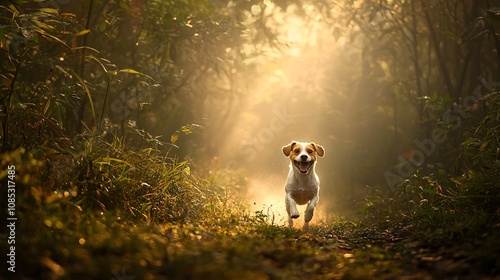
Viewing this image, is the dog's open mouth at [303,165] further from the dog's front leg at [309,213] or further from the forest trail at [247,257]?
the forest trail at [247,257]

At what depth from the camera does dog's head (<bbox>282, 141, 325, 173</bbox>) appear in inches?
315

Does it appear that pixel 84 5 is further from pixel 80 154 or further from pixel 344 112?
pixel 344 112

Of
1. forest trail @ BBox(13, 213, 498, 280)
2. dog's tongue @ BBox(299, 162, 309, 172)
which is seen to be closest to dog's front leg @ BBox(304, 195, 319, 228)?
dog's tongue @ BBox(299, 162, 309, 172)

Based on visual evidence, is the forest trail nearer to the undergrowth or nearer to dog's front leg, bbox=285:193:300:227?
the undergrowth

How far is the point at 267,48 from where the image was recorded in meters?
16.0

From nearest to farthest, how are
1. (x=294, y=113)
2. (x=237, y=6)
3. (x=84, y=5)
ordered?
(x=84, y=5), (x=237, y=6), (x=294, y=113)

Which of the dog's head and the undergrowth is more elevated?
the dog's head

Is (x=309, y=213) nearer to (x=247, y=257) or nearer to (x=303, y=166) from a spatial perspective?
(x=303, y=166)

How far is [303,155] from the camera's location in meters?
8.02

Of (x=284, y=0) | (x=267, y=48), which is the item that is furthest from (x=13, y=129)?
(x=267, y=48)

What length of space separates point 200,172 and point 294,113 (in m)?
7.84

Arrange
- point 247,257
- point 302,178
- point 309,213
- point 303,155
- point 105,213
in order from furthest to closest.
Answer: point 302,178 < point 303,155 < point 309,213 < point 105,213 < point 247,257

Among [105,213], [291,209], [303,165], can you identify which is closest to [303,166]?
[303,165]

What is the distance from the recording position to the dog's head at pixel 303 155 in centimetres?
800
